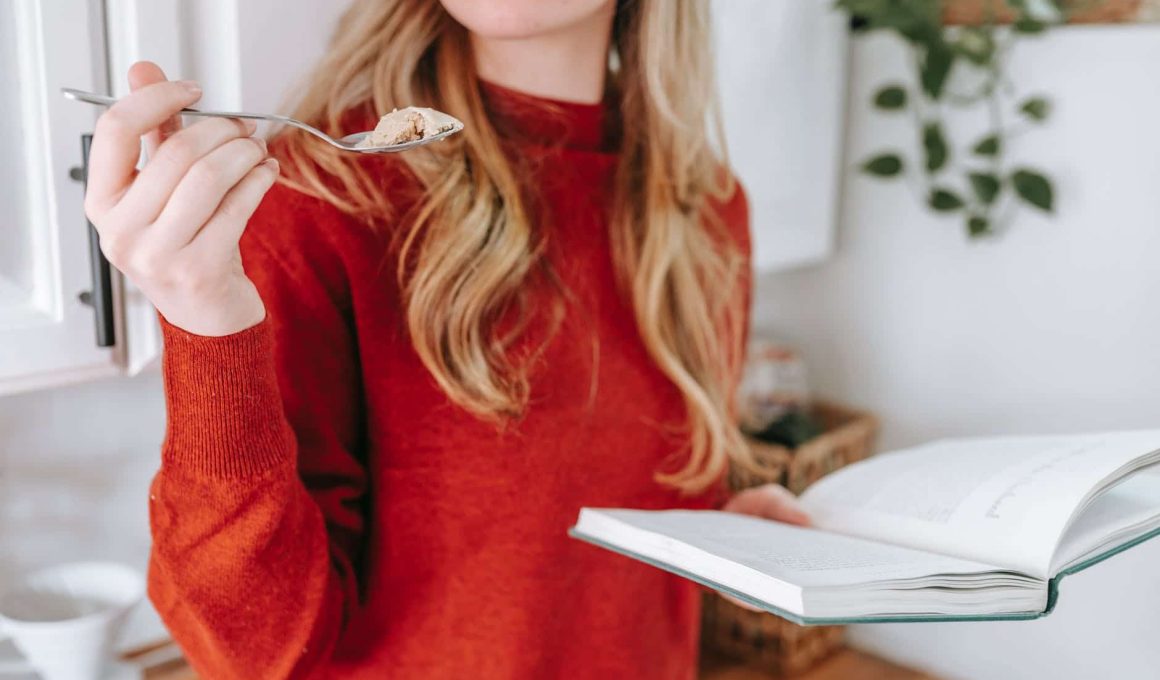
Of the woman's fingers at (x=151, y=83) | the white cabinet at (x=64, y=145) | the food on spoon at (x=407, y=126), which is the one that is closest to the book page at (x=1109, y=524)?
the food on spoon at (x=407, y=126)

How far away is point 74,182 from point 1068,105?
3.70 ft

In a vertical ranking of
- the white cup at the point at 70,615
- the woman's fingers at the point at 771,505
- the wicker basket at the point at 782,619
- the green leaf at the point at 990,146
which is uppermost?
the green leaf at the point at 990,146

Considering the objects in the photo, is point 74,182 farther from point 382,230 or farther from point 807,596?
point 807,596

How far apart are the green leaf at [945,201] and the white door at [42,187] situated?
3.46 ft

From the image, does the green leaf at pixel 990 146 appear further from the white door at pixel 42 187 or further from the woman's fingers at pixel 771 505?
the white door at pixel 42 187

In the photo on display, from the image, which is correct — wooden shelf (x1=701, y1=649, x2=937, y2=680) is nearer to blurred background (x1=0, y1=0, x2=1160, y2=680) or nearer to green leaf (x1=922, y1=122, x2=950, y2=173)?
blurred background (x1=0, y1=0, x2=1160, y2=680)

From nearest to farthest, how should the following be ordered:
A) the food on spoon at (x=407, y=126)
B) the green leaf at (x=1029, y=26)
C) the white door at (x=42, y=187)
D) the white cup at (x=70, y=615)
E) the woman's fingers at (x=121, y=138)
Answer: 1. the woman's fingers at (x=121, y=138)
2. the food on spoon at (x=407, y=126)
3. the white door at (x=42, y=187)
4. the white cup at (x=70, y=615)
5. the green leaf at (x=1029, y=26)

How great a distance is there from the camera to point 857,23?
1453 mm

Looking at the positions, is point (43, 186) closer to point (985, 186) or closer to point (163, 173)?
point (163, 173)

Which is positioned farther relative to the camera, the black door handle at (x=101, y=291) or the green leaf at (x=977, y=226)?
the green leaf at (x=977, y=226)

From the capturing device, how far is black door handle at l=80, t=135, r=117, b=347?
2.34 feet

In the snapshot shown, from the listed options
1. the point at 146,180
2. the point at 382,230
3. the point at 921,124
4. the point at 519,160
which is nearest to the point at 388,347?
the point at 382,230

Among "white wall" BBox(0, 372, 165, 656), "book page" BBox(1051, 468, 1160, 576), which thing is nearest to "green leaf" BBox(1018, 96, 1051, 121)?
"book page" BBox(1051, 468, 1160, 576)

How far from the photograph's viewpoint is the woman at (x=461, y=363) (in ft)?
1.94
